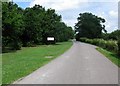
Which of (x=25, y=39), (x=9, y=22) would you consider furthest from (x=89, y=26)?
(x=9, y=22)

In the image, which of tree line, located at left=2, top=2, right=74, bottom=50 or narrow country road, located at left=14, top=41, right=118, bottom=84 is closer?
narrow country road, located at left=14, top=41, right=118, bottom=84

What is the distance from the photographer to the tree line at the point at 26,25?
1587 inches

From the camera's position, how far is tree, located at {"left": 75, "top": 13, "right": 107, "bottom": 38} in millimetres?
133250

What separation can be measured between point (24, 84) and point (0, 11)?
25.2 meters

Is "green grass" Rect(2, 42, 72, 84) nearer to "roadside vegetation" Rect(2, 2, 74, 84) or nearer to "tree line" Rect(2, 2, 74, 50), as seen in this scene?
"roadside vegetation" Rect(2, 2, 74, 84)

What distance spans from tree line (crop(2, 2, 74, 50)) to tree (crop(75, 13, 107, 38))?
47392mm

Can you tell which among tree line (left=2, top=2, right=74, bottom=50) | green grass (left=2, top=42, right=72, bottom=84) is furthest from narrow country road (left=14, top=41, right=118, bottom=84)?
tree line (left=2, top=2, right=74, bottom=50)

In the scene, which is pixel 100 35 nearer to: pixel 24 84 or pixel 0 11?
pixel 0 11

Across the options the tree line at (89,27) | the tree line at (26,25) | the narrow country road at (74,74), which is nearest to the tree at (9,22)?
the tree line at (26,25)

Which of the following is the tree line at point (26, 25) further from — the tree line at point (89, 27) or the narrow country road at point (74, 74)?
the tree line at point (89, 27)

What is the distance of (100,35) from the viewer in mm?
131750

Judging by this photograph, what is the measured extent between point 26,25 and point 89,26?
251 ft

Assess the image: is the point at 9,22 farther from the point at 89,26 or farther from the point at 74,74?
the point at 89,26

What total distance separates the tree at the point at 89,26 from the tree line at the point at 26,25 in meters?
47.4
